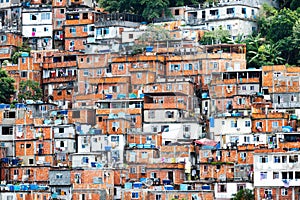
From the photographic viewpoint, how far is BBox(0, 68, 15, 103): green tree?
90750 millimetres

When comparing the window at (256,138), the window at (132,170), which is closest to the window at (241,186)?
the window at (256,138)

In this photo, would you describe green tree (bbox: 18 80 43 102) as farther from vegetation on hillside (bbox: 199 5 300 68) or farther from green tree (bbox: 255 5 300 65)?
green tree (bbox: 255 5 300 65)

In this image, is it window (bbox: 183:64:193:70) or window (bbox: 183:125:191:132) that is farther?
window (bbox: 183:64:193:70)

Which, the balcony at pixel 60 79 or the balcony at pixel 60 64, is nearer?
the balcony at pixel 60 79

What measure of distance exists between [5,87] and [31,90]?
6.52 feet

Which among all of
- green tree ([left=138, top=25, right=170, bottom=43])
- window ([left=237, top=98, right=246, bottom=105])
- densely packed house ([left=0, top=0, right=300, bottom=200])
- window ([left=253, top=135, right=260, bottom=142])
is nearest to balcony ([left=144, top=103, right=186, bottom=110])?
densely packed house ([left=0, top=0, right=300, bottom=200])

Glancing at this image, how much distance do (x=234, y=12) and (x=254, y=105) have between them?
13.1 metres

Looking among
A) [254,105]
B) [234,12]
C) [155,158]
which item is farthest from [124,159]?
[234,12]

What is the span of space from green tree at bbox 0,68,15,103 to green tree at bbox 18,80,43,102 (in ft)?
2.51

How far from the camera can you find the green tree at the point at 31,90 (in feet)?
302

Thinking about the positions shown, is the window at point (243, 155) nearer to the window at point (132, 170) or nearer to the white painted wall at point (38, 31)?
the window at point (132, 170)

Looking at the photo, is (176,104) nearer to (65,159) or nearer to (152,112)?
(152,112)

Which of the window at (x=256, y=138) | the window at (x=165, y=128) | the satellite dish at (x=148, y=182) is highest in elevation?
the window at (x=165, y=128)

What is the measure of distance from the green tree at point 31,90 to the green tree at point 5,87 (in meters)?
0.76
